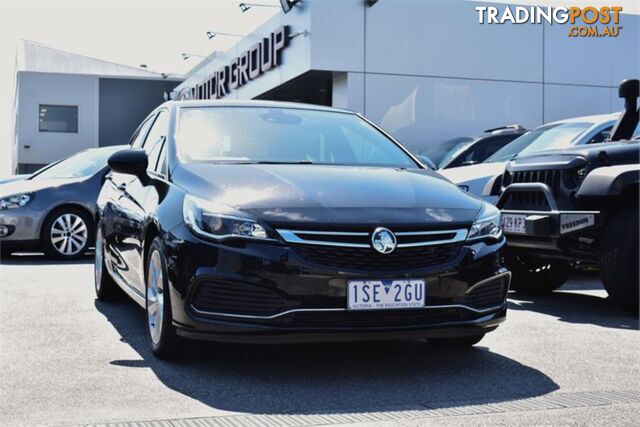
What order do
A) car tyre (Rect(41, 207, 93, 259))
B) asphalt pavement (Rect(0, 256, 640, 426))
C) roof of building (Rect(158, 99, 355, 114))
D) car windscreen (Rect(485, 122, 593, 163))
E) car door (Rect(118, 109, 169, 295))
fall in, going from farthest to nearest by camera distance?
car tyre (Rect(41, 207, 93, 259)), car windscreen (Rect(485, 122, 593, 163)), roof of building (Rect(158, 99, 355, 114)), car door (Rect(118, 109, 169, 295)), asphalt pavement (Rect(0, 256, 640, 426))

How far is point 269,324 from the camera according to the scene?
14.1 feet

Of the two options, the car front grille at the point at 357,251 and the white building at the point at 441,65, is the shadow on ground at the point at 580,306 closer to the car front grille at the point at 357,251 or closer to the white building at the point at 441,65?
the car front grille at the point at 357,251

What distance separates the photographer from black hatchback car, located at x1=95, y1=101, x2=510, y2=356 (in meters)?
4.30

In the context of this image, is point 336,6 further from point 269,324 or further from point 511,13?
point 269,324

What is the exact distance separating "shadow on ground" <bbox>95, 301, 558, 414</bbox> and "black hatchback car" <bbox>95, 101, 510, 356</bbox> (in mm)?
210

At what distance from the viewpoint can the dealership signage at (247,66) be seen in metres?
20.0

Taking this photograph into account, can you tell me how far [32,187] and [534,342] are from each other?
24.9ft

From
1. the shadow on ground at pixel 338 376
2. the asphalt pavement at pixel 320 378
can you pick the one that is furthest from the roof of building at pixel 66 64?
the shadow on ground at pixel 338 376

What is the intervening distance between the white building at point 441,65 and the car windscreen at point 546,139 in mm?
8740

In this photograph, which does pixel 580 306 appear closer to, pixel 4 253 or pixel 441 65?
pixel 4 253

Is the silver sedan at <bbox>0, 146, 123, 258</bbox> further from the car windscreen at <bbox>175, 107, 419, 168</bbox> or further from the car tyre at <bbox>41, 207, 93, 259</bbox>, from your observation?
the car windscreen at <bbox>175, 107, 419, 168</bbox>

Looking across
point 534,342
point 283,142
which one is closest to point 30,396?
point 283,142

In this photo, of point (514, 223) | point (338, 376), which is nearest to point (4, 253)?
point (514, 223)

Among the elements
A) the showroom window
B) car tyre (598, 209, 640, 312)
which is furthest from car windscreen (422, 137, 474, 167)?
the showroom window
